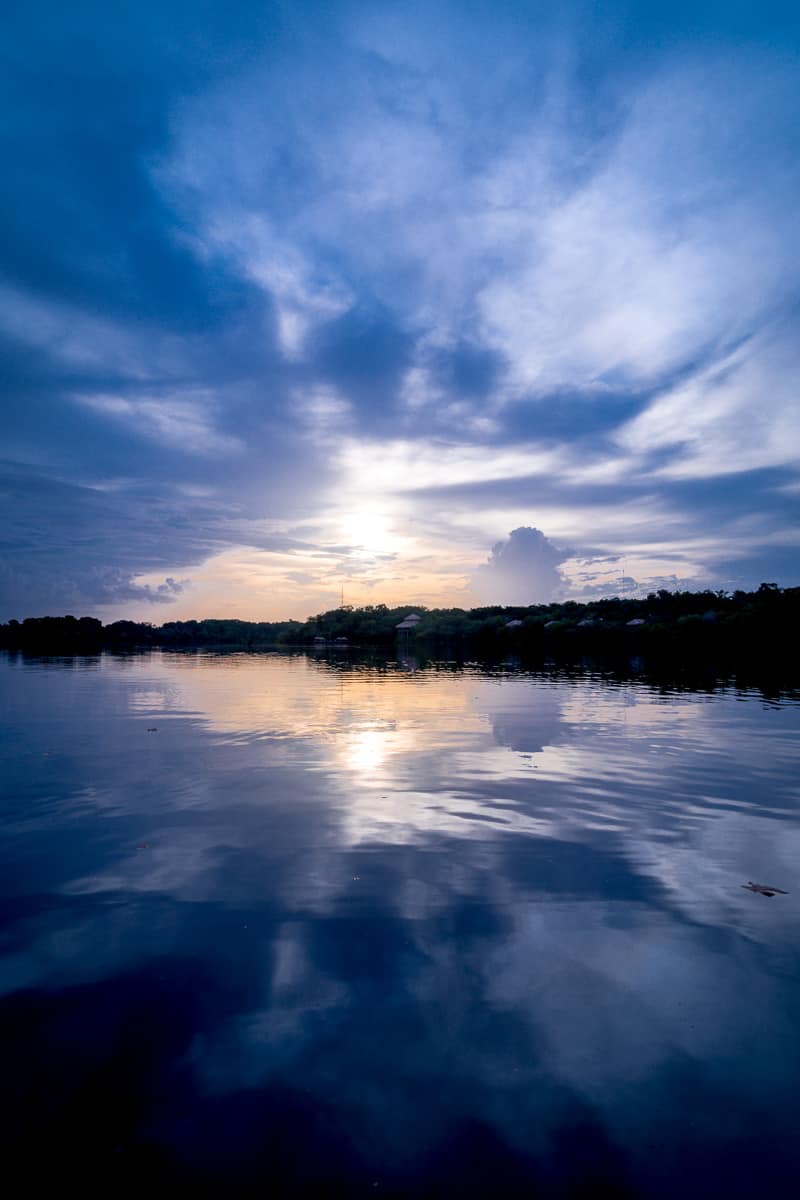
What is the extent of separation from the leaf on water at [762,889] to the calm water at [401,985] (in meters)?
0.21

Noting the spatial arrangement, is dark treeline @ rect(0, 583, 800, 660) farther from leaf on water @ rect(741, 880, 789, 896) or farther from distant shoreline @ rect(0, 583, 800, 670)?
leaf on water @ rect(741, 880, 789, 896)

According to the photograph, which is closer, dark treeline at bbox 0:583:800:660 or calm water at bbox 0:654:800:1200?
calm water at bbox 0:654:800:1200

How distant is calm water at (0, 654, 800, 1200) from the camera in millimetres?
4688

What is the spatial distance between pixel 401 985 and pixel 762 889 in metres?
5.90

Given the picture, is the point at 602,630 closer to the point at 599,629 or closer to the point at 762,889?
the point at 599,629

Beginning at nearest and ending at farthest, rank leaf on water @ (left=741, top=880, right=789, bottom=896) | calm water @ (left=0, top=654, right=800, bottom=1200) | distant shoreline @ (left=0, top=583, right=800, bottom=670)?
calm water @ (left=0, top=654, right=800, bottom=1200) → leaf on water @ (left=741, top=880, right=789, bottom=896) → distant shoreline @ (left=0, top=583, right=800, bottom=670)

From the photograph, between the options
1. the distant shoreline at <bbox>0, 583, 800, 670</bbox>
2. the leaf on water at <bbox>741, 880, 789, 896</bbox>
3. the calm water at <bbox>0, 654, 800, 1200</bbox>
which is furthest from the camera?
the distant shoreline at <bbox>0, 583, 800, 670</bbox>

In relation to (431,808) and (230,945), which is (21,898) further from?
(431,808)

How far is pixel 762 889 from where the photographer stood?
30.2 feet

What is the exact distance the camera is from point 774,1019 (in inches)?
243

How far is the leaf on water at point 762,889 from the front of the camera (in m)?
9.09

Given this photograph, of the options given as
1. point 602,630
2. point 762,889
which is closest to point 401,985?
point 762,889

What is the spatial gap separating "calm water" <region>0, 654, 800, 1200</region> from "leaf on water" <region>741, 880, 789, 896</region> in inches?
8.3

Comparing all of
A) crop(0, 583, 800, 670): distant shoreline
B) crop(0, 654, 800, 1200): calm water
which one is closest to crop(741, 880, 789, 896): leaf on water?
crop(0, 654, 800, 1200): calm water
